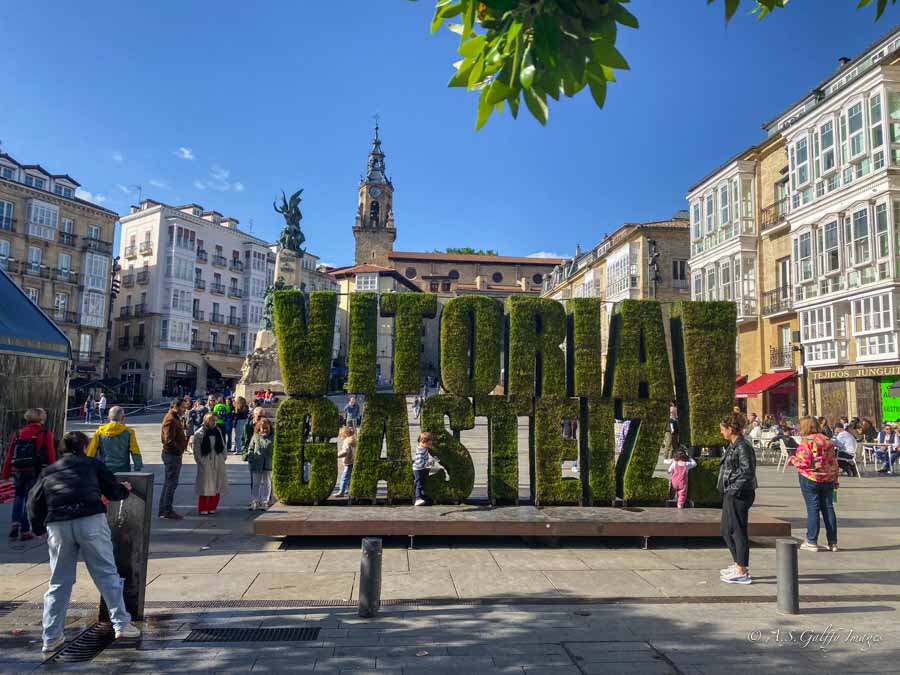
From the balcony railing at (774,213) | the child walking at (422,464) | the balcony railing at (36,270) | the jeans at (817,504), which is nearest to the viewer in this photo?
the jeans at (817,504)

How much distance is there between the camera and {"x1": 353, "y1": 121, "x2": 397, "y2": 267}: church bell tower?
8744 cm

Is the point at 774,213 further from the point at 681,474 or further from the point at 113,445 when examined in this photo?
Answer: the point at 113,445

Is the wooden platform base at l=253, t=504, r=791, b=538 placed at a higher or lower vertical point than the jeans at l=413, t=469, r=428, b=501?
lower

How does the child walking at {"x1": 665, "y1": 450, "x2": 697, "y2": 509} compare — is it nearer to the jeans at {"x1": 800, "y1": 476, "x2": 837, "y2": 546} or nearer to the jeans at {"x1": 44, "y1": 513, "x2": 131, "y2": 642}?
the jeans at {"x1": 800, "y1": 476, "x2": 837, "y2": 546}

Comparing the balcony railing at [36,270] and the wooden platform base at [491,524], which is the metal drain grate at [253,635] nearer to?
the wooden platform base at [491,524]

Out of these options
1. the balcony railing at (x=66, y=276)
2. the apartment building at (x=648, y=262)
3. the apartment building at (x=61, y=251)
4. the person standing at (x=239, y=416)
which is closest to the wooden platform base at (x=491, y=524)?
the person standing at (x=239, y=416)

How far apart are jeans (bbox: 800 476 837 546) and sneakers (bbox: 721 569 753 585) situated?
85.3 inches

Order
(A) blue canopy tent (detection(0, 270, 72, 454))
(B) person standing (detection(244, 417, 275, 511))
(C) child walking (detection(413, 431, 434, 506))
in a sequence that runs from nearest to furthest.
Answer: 1. (A) blue canopy tent (detection(0, 270, 72, 454))
2. (C) child walking (detection(413, 431, 434, 506))
3. (B) person standing (detection(244, 417, 275, 511))

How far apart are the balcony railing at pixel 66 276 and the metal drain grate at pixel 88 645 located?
48.9 meters

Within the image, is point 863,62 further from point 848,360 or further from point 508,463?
point 508,463

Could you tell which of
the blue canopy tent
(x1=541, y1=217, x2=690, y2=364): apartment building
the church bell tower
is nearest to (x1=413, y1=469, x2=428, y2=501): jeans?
the blue canopy tent

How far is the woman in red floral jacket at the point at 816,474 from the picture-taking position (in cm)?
814

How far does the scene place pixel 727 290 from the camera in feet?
107

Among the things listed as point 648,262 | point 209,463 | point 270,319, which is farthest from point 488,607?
point 648,262
